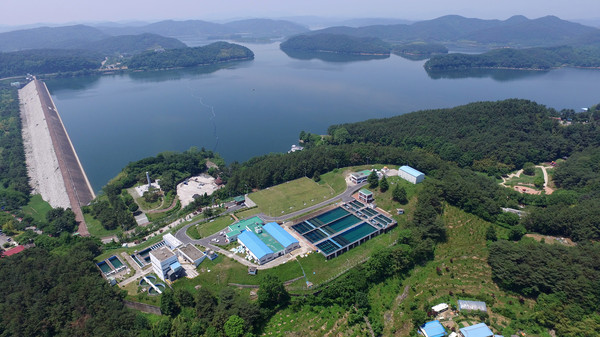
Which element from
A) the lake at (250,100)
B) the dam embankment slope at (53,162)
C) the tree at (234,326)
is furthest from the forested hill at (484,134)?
the tree at (234,326)

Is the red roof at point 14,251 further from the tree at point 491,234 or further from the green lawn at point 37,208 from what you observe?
the tree at point 491,234

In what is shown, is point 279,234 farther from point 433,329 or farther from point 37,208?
point 37,208

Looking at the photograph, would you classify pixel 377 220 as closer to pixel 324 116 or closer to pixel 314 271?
pixel 314 271

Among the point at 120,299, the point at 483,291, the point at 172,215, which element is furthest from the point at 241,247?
the point at 483,291

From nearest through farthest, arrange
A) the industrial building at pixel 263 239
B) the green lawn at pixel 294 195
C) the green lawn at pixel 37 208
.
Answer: the industrial building at pixel 263 239 < the green lawn at pixel 294 195 < the green lawn at pixel 37 208

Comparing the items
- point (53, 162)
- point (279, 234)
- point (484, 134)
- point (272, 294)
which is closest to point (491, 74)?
point (484, 134)

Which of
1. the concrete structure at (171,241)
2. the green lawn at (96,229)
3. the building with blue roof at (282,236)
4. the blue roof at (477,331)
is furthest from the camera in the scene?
the green lawn at (96,229)
